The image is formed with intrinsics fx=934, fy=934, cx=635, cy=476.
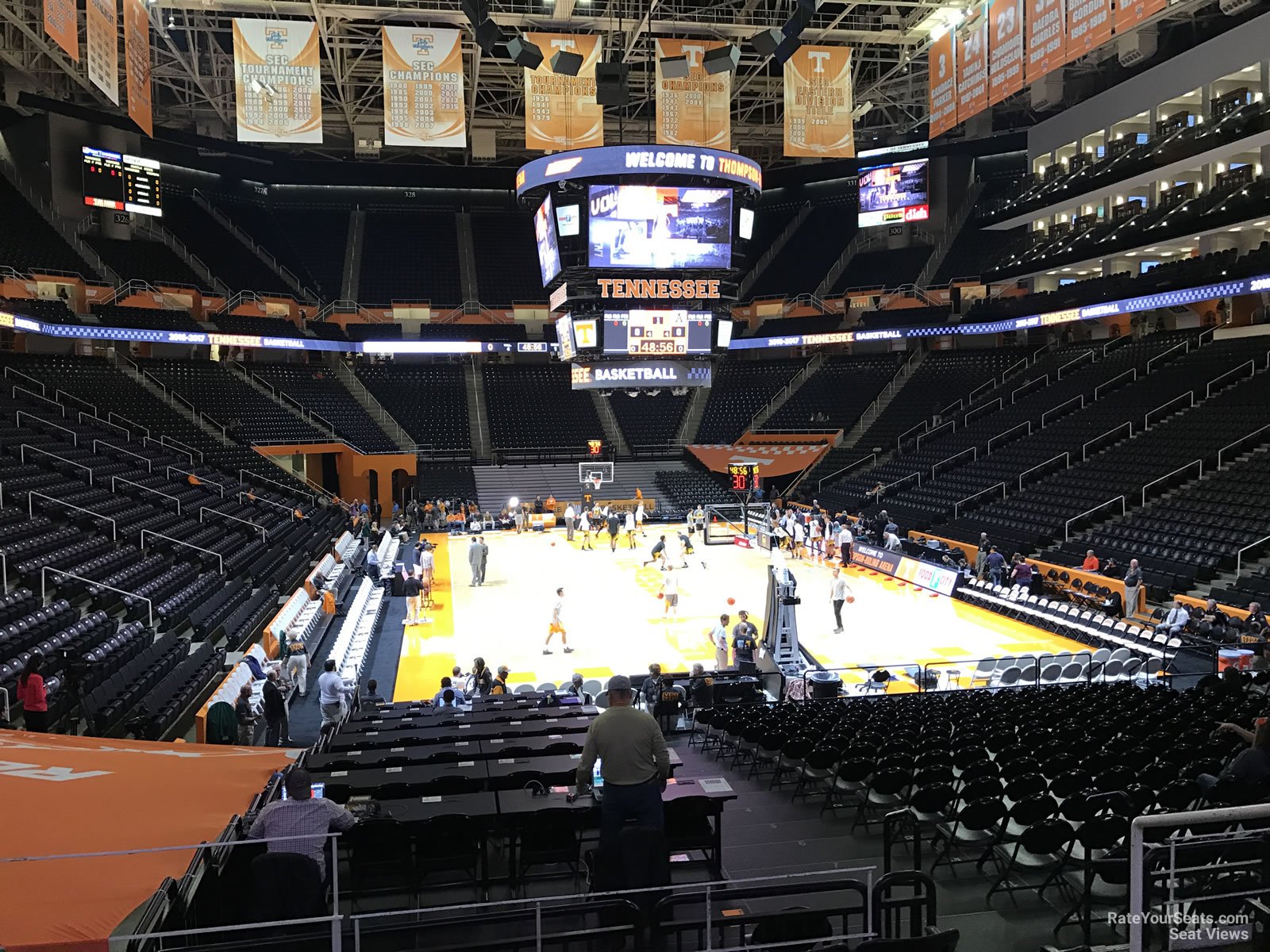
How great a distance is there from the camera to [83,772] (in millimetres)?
6488

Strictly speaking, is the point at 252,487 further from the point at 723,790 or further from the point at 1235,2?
the point at 1235,2

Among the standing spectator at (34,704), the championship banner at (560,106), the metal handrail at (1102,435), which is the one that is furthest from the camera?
the metal handrail at (1102,435)

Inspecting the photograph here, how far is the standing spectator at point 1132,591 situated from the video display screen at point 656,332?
11.4 meters

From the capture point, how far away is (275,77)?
63.1 feet

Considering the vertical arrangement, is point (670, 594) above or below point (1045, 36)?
Result: below

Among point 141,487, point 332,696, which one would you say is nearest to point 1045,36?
point 332,696

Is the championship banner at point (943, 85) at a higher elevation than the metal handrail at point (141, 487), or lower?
higher

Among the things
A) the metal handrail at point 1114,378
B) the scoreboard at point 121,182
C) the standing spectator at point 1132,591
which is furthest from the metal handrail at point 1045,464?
the scoreboard at point 121,182

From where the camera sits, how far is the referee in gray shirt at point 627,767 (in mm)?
5270

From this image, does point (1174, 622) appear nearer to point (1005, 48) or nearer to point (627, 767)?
point (1005, 48)

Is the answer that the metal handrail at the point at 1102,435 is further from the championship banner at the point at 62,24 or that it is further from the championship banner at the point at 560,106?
the championship banner at the point at 62,24

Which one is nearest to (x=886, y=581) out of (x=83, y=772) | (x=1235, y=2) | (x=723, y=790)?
(x=1235, y=2)

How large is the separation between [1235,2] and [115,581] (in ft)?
80.4

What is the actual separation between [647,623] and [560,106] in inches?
477
